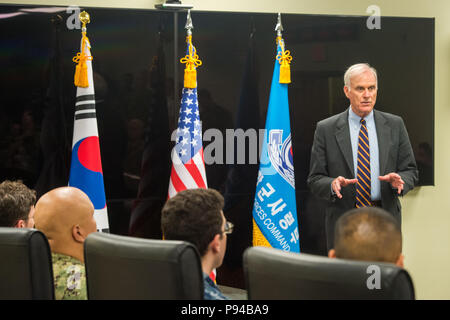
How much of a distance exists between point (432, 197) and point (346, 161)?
67.5 inches

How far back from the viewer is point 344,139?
12.3ft

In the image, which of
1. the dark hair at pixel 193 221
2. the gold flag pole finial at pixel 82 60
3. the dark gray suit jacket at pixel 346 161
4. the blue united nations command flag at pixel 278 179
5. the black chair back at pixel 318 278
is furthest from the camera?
the blue united nations command flag at pixel 278 179

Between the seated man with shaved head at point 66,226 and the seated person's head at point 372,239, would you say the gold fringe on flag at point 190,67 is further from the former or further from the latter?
the seated person's head at point 372,239

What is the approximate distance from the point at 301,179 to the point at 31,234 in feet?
9.86

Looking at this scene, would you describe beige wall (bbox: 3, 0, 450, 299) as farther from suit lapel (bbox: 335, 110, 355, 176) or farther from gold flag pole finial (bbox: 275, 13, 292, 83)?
suit lapel (bbox: 335, 110, 355, 176)

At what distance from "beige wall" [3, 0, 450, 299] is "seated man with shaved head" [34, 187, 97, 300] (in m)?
2.96

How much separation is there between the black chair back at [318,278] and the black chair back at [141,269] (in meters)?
0.15

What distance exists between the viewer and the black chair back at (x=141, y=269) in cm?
169

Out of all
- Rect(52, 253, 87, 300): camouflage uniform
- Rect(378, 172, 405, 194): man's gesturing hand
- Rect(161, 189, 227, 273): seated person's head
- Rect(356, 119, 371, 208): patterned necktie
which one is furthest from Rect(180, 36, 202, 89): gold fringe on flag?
Rect(161, 189, 227, 273): seated person's head

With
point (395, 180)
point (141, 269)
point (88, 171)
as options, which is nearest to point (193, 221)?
point (141, 269)

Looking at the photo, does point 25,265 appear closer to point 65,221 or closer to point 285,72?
point 65,221

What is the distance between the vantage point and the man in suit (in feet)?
12.0

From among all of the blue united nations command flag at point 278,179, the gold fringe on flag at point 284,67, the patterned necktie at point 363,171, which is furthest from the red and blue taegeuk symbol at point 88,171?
the patterned necktie at point 363,171

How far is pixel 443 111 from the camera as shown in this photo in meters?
5.08
